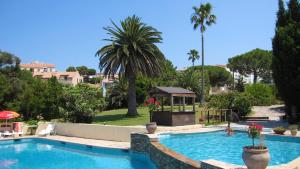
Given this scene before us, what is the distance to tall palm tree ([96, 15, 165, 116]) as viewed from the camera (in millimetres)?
29969

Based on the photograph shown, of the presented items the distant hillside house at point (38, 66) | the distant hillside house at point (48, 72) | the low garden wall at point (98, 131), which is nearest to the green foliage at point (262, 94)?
the low garden wall at point (98, 131)

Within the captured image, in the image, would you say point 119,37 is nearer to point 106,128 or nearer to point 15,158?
point 106,128

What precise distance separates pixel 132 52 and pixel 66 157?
591 inches

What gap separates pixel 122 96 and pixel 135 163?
94.4 feet

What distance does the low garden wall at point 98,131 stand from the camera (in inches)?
741

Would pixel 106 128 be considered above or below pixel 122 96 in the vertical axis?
below

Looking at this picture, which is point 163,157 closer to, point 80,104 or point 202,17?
point 80,104

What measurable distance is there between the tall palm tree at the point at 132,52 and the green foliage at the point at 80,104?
5.33 metres

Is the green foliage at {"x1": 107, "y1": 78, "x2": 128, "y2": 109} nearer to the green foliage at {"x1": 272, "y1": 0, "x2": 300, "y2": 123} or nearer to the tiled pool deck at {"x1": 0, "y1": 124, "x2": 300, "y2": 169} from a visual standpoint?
the tiled pool deck at {"x1": 0, "y1": 124, "x2": 300, "y2": 169}

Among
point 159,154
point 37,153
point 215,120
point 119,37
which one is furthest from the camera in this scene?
point 119,37

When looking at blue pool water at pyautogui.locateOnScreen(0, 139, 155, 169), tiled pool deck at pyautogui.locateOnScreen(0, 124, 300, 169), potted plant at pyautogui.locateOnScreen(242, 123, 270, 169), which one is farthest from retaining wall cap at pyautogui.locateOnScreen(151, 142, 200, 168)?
potted plant at pyautogui.locateOnScreen(242, 123, 270, 169)

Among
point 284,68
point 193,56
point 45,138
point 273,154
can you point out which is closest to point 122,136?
point 45,138

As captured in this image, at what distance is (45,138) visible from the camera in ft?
73.4

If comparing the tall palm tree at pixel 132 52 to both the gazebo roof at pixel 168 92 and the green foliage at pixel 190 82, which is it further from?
the green foliage at pixel 190 82
